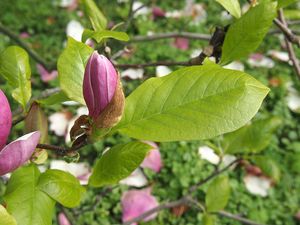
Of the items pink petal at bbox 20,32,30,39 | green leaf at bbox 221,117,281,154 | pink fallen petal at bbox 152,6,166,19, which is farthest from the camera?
pink fallen petal at bbox 152,6,166,19

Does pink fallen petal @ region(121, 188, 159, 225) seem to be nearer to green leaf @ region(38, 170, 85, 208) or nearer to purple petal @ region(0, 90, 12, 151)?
green leaf @ region(38, 170, 85, 208)

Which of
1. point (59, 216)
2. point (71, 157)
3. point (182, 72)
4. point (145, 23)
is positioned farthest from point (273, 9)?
point (145, 23)

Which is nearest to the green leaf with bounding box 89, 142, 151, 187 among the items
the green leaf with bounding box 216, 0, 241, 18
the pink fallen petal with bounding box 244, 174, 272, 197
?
the green leaf with bounding box 216, 0, 241, 18

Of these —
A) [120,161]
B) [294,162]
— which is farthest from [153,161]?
[120,161]

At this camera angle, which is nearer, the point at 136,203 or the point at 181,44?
the point at 136,203

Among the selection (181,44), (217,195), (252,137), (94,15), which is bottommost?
(181,44)

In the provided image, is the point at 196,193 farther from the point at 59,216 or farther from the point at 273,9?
the point at 273,9

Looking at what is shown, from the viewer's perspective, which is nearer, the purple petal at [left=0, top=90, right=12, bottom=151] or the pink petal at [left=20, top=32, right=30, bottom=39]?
the purple petal at [left=0, top=90, right=12, bottom=151]

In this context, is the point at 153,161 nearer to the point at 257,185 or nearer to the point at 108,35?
the point at 257,185
